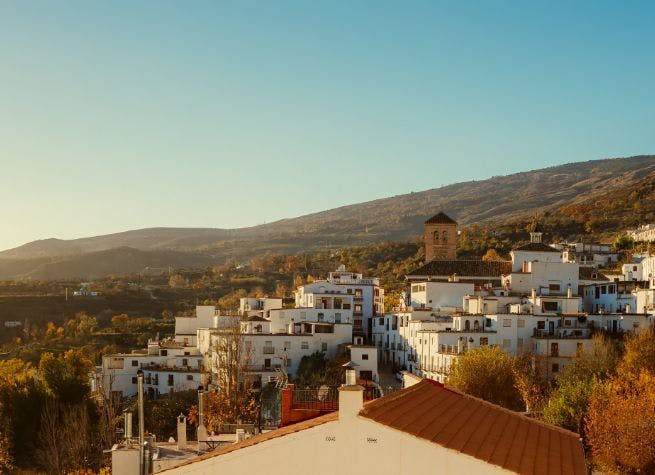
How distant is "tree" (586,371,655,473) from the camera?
2934 centimetres

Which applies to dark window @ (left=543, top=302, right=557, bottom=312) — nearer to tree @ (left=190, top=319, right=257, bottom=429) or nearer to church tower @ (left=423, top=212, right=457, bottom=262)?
tree @ (left=190, top=319, right=257, bottom=429)

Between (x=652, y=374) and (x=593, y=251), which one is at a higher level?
(x=593, y=251)

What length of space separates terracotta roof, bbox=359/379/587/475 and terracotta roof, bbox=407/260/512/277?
49829 millimetres

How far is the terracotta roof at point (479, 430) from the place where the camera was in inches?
547

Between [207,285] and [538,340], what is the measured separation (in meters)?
72.3

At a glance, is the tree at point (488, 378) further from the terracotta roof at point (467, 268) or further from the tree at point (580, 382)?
the terracotta roof at point (467, 268)

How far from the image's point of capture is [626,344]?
47000 millimetres

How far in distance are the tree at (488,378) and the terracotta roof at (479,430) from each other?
23567 millimetres

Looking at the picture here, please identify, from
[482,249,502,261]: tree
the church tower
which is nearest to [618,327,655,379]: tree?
the church tower

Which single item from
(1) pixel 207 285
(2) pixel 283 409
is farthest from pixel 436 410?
(1) pixel 207 285

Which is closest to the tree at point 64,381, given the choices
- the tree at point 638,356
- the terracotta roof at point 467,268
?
the terracotta roof at point 467,268

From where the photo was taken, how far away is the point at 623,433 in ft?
98.3

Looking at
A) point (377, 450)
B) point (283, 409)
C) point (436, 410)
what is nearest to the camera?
point (377, 450)

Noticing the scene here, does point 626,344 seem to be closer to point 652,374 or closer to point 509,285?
point 652,374
